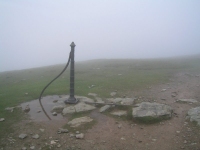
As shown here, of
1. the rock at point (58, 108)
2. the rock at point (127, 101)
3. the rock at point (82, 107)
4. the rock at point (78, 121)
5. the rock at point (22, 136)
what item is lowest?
the rock at point (22, 136)

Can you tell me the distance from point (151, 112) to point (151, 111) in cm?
8

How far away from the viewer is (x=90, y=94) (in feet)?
33.8

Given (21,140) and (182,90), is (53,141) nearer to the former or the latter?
(21,140)

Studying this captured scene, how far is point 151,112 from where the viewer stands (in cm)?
695

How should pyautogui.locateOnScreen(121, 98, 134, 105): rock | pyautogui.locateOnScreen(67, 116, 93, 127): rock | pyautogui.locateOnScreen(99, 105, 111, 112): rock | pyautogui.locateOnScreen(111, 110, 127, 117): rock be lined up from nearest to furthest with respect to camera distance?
pyautogui.locateOnScreen(67, 116, 93, 127): rock
pyautogui.locateOnScreen(111, 110, 127, 117): rock
pyautogui.locateOnScreen(99, 105, 111, 112): rock
pyautogui.locateOnScreen(121, 98, 134, 105): rock

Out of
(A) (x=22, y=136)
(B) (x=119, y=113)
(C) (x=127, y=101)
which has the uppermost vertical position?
(C) (x=127, y=101)

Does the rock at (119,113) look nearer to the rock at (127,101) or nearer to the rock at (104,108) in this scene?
the rock at (104,108)

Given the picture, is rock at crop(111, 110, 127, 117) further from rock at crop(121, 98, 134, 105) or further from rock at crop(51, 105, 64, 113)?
rock at crop(51, 105, 64, 113)

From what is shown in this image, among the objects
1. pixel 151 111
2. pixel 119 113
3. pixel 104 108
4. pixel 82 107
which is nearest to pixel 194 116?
pixel 151 111

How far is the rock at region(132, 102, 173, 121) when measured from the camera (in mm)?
6754

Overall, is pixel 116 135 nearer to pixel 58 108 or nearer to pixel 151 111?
pixel 151 111

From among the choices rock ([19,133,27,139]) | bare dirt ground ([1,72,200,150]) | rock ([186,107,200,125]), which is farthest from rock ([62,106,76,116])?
rock ([186,107,200,125])

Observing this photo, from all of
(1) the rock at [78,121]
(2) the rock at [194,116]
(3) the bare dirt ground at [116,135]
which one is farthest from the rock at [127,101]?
(2) the rock at [194,116]

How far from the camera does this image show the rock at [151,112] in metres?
6.75
